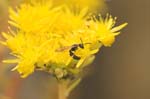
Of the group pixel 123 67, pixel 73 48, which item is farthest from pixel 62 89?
pixel 123 67

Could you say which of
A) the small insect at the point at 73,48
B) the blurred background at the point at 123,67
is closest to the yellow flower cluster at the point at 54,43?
the small insect at the point at 73,48

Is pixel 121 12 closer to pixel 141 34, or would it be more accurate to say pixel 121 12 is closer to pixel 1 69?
pixel 141 34

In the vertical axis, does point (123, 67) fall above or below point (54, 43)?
below

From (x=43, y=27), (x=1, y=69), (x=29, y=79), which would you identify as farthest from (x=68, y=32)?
(x=29, y=79)

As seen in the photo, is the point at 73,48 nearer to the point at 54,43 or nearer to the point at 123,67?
the point at 54,43

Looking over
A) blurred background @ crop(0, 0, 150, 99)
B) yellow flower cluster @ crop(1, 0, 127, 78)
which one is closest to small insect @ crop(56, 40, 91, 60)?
yellow flower cluster @ crop(1, 0, 127, 78)

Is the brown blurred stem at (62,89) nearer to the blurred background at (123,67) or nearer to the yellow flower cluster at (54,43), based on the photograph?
the yellow flower cluster at (54,43)

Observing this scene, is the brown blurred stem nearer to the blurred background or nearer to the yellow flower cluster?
the yellow flower cluster
